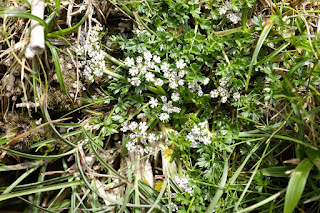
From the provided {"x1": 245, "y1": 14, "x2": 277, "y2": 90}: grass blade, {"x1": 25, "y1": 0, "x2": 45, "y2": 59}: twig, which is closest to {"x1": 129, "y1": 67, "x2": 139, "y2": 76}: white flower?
{"x1": 25, "y1": 0, "x2": 45, "y2": 59}: twig

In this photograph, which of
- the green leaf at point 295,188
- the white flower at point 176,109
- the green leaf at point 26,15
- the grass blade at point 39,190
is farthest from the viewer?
the white flower at point 176,109

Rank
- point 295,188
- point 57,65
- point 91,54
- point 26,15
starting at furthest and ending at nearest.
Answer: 1. point 91,54
2. point 57,65
3. point 26,15
4. point 295,188

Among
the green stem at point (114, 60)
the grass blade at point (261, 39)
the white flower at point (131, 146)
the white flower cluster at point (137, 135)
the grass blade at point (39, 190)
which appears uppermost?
the grass blade at point (261, 39)

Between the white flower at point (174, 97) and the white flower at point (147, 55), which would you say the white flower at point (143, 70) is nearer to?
the white flower at point (147, 55)

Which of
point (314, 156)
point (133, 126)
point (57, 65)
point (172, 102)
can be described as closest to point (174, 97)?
point (172, 102)

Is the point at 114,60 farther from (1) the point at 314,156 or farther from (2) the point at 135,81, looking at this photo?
(1) the point at 314,156

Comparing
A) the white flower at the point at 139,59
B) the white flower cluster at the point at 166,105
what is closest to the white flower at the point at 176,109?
the white flower cluster at the point at 166,105

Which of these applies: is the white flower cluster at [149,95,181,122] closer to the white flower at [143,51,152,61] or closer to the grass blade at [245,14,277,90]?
the white flower at [143,51,152,61]
